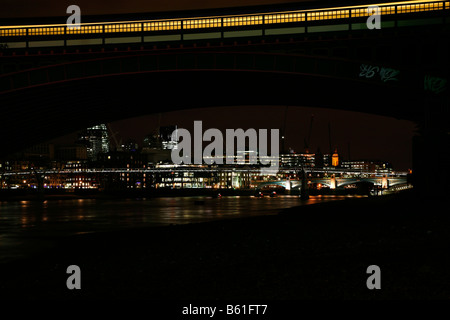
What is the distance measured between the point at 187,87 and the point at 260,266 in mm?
46521

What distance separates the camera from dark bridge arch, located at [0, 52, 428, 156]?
50156 mm

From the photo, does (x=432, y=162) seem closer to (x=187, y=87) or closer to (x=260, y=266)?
(x=260, y=266)

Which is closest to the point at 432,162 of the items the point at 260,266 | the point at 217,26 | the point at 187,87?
the point at 217,26

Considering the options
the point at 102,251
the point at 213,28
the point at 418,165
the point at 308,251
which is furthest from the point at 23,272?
the point at 213,28

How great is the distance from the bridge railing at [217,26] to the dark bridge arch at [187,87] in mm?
2558

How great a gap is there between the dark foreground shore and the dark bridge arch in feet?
92.9

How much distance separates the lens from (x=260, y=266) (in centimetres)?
1511

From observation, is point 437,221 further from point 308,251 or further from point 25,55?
point 25,55

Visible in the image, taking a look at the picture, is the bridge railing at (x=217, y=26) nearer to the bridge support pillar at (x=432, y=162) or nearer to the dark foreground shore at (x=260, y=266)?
the bridge support pillar at (x=432, y=162)

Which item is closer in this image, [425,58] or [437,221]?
[437,221]

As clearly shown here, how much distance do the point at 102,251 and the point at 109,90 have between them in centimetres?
3949

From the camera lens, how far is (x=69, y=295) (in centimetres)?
1306

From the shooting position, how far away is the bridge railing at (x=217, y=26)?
155 ft

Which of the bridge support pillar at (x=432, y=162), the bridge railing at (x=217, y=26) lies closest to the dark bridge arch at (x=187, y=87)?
the bridge railing at (x=217, y=26)
